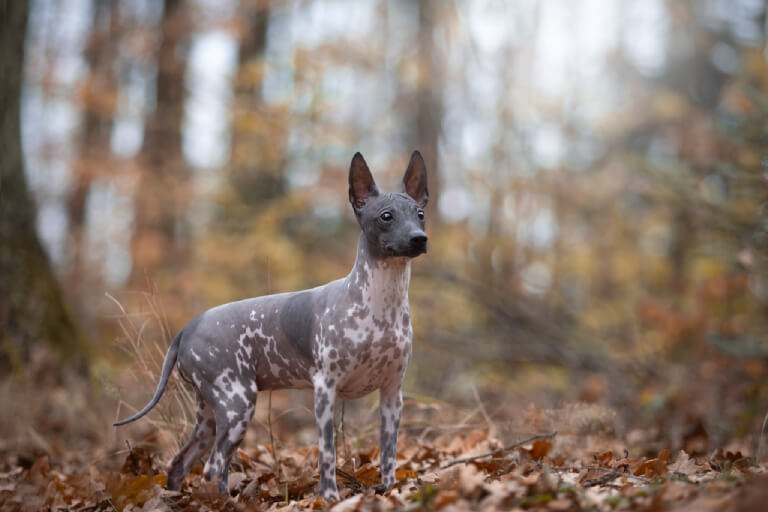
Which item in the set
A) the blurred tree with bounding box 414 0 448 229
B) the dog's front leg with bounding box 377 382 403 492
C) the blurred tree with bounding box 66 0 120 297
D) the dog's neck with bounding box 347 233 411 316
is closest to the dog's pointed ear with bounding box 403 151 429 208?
the dog's neck with bounding box 347 233 411 316

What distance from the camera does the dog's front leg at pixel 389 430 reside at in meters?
3.56

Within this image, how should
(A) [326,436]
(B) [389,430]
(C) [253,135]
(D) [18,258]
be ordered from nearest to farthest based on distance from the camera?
(A) [326,436] < (B) [389,430] < (D) [18,258] < (C) [253,135]

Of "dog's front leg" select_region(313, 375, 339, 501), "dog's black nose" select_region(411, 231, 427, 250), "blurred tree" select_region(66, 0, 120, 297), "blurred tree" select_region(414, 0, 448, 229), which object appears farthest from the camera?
"blurred tree" select_region(414, 0, 448, 229)

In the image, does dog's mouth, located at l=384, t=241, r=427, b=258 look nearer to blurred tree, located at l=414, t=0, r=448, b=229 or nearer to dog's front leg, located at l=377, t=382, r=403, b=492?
dog's front leg, located at l=377, t=382, r=403, b=492

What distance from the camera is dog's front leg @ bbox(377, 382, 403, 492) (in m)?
3.56

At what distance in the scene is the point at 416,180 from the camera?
3791 mm

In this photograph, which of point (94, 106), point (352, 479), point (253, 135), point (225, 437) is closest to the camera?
point (225, 437)

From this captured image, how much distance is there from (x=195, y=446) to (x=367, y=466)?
1039 millimetres

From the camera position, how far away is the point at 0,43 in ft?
23.9

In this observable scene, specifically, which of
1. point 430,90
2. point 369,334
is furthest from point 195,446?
point 430,90

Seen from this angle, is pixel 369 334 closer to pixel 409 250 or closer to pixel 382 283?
pixel 382 283

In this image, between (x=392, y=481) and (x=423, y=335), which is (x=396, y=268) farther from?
(x=423, y=335)

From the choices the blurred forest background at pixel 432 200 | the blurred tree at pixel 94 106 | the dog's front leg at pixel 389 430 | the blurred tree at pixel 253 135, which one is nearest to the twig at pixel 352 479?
the dog's front leg at pixel 389 430

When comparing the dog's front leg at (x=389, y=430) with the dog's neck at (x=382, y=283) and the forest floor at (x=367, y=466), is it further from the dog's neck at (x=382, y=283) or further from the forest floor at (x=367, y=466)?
the dog's neck at (x=382, y=283)
